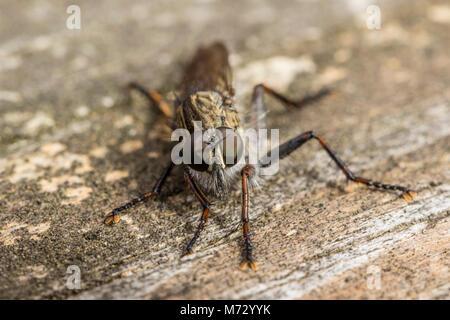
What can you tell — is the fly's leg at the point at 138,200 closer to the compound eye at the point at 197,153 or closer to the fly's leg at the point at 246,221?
the compound eye at the point at 197,153

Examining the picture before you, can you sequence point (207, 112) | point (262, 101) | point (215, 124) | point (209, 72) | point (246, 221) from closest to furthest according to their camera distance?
point (246, 221) < point (215, 124) < point (207, 112) < point (262, 101) < point (209, 72)

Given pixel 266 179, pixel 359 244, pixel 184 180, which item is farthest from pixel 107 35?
pixel 359 244

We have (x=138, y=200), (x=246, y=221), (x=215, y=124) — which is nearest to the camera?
(x=246, y=221)

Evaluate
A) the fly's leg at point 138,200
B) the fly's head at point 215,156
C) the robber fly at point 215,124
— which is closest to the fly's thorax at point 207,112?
the robber fly at point 215,124

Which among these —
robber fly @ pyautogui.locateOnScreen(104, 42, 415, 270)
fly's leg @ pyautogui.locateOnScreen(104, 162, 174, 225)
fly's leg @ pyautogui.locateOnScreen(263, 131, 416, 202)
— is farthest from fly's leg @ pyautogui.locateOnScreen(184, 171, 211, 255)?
fly's leg @ pyautogui.locateOnScreen(263, 131, 416, 202)

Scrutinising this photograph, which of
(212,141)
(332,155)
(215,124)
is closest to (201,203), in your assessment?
(212,141)

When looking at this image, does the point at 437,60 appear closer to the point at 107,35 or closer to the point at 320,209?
the point at 320,209

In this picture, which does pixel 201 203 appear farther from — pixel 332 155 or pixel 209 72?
pixel 209 72
